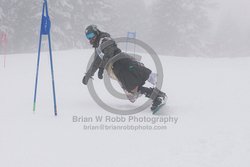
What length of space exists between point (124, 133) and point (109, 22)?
4476cm

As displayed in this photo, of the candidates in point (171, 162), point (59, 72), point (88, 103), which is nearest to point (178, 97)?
point (88, 103)

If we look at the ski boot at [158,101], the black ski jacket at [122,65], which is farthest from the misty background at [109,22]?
the ski boot at [158,101]

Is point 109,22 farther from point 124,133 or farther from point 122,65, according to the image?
point 124,133

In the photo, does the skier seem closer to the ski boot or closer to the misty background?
the ski boot

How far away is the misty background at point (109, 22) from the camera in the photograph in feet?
128

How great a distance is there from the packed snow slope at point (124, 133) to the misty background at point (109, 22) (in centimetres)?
2900

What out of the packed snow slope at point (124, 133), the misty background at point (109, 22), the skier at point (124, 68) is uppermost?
the misty background at point (109, 22)

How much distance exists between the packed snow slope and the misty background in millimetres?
28998

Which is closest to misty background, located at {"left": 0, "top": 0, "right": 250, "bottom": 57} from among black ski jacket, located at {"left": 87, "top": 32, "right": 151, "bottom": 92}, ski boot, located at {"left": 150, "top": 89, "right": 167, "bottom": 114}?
black ski jacket, located at {"left": 87, "top": 32, "right": 151, "bottom": 92}

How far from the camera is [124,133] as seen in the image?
231 inches

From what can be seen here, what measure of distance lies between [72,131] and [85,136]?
37cm

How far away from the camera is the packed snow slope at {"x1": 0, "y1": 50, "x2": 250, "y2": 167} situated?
187 inches

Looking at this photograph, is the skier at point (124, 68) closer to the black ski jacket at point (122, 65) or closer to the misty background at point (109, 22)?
the black ski jacket at point (122, 65)

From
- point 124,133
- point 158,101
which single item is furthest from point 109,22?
point 124,133
